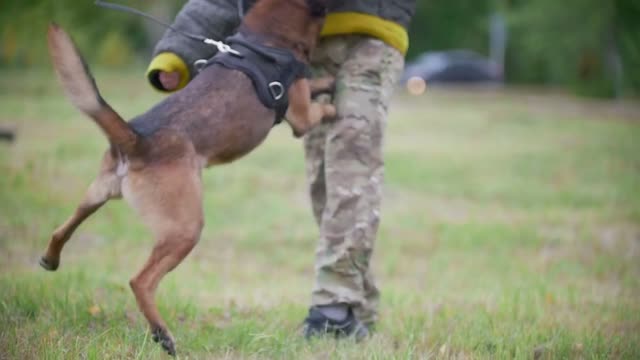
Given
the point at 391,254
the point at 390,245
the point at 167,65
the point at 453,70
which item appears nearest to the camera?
the point at 167,65

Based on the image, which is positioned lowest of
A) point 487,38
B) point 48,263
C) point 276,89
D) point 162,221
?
point 48,263

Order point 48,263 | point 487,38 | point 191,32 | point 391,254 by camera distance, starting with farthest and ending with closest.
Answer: point 487,38 → point 391,254 → point 191,32 → point 48,263

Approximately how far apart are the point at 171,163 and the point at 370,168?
120 cm

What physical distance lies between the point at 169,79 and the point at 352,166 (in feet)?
3.34

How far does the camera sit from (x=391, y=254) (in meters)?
8.62

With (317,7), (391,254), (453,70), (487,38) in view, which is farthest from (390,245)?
(487,38)

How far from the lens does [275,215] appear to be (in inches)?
396

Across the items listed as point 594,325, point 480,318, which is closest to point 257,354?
point 480,318

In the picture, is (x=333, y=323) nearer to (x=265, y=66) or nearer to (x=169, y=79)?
(x=265, y=66)

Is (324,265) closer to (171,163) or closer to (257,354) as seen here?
(257,354)

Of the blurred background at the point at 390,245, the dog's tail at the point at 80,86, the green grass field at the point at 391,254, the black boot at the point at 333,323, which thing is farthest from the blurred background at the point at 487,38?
the dog's tail at the point at 80,86

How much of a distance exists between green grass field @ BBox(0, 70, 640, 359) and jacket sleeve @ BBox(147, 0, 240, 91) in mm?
1220

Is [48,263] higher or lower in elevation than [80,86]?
lower

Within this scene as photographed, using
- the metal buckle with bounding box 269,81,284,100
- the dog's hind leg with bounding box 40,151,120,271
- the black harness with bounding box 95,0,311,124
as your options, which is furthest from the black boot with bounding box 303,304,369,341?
the dog's hind leg with bounding box 40,151,120,271
